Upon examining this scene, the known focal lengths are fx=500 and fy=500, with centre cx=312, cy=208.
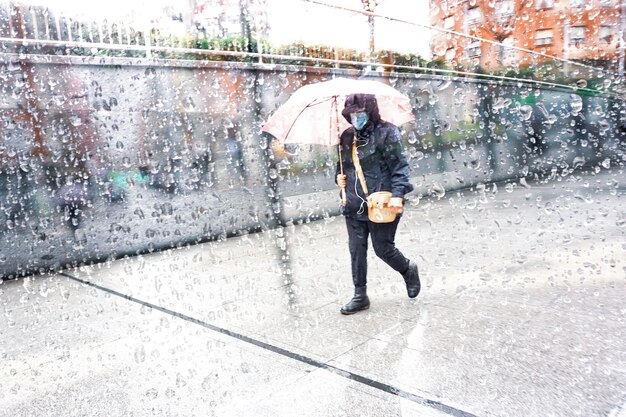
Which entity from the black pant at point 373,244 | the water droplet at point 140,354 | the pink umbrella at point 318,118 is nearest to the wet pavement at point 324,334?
the water droplet at point 140,354

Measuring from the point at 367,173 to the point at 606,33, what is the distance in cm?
669

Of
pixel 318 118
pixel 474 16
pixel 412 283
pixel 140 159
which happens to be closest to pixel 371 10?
pixel 474 16

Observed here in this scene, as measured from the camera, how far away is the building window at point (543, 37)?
→ 8867mm

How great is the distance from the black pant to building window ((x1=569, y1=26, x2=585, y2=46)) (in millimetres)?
6321

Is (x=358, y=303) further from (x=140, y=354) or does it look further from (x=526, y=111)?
(x=526, y=111)

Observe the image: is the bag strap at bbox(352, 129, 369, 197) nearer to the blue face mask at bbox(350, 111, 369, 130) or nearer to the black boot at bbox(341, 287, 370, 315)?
the blue face mask at bbox(350, 111, 369, 130)

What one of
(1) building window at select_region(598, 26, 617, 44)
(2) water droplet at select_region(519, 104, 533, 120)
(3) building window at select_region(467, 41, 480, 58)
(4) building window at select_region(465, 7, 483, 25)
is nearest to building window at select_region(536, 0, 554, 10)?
(1) building window at select_region(598, 26, 617, 44)

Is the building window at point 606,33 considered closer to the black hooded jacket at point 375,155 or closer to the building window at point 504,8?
the building window at point 504,8

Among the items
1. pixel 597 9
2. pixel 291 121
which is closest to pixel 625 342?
pixel 291 121

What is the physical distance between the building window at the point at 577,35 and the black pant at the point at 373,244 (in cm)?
632

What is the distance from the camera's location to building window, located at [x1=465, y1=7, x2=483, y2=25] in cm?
998

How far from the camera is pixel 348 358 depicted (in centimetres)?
301

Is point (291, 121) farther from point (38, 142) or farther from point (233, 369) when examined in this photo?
point (38, 142)

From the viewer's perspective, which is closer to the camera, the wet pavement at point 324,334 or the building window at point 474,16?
the wet pavement at point 324,334
